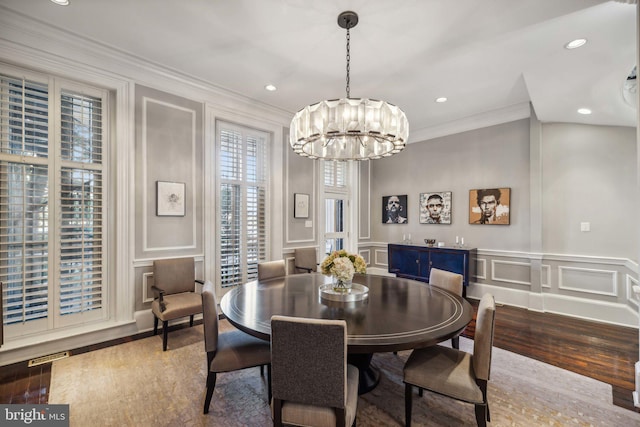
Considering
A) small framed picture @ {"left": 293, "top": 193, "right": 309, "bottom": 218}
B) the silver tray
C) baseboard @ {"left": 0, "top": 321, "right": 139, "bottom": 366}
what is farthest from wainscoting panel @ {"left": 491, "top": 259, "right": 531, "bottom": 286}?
baseboard @ {"left": 0, "top": 321, "right": 139, "bottom": 366}

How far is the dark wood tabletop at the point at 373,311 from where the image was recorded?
1.58m

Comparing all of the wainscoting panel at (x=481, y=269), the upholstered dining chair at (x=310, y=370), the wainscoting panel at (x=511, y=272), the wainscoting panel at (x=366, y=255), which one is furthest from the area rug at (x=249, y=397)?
the wainscoting panel at (x=366, y=255)

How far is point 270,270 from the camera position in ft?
10.7

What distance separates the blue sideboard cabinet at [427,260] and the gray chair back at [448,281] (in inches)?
76.2

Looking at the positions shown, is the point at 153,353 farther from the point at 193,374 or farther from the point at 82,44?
the point at 82,44

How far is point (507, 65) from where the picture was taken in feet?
10.4

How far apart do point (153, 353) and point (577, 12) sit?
15.5ft

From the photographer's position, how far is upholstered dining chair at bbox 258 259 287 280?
319 centimetres

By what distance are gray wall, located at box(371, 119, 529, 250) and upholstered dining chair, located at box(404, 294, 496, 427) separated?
3.31 metres

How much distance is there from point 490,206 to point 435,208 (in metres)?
0.91

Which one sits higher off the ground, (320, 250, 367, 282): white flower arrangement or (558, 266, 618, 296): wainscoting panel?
(320, 250, 367, 282): white flower arrangement

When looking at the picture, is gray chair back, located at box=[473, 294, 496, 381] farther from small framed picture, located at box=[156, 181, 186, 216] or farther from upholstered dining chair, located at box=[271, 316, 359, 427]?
small framed picture, located at box=[156, 181, 186, 216]

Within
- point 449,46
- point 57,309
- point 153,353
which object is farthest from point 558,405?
point 57,309

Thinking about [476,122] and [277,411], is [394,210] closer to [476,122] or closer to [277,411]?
[476,122]
